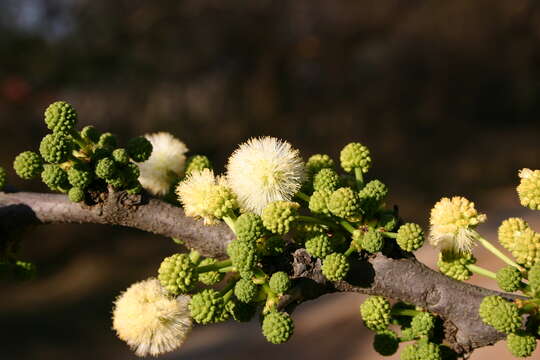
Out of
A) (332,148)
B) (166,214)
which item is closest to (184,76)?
(332,148)

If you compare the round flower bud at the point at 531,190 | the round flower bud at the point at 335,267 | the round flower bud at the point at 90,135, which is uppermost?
the round flower bud at the point at 90,135

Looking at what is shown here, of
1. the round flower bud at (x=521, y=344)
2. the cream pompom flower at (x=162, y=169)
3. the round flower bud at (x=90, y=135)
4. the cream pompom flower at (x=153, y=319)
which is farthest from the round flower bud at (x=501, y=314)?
the round flower bud at (x=90, y=135)

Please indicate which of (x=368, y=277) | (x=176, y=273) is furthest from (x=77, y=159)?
(x=368, y=277)

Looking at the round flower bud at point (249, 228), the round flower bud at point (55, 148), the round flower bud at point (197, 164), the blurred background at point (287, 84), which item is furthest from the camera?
the blurred background at point (287, 84)

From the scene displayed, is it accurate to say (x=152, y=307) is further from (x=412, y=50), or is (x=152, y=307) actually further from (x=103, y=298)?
(x=412, y=50)

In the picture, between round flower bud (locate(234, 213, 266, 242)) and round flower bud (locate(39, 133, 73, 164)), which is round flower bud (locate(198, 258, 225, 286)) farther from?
round flower bud (locate(39, 133, 73, 164))

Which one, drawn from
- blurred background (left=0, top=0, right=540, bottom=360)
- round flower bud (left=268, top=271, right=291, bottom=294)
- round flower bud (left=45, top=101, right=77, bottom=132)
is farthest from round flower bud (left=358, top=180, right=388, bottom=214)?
blurred background (left=0, top=0, right=540, bottom=360)

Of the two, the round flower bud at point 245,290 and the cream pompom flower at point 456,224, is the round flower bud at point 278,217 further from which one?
the cream pompom flower at point 456,224
